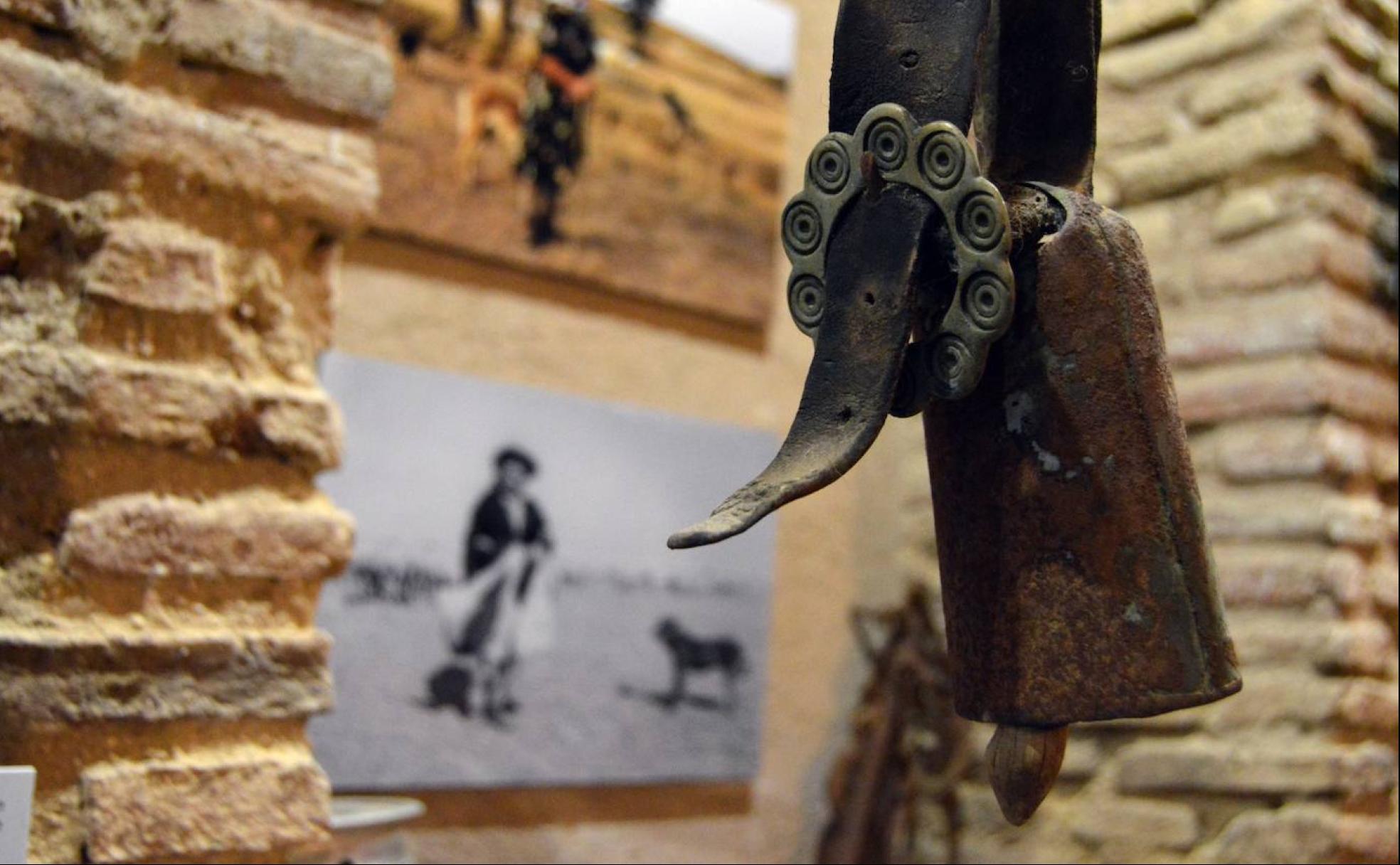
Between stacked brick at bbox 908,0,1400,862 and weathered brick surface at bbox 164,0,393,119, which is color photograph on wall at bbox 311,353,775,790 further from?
weathered brick surface at bbox 164,0,393,119

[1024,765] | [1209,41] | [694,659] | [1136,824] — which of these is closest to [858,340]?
[1024,765]

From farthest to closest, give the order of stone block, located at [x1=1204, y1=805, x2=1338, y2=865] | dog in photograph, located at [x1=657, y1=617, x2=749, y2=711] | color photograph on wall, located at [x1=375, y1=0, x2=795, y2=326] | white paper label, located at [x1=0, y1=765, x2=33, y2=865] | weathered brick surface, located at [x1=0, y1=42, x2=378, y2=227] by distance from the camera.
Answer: dog in photograph, located at [x1=657, y1=617, x2=749, y2=711]
color photograph on wall, located at [x1=375, y1=0, x2=795, y2=326]
stone block, located at [x1=1204, y1=805, x2=1338, y2=865]
weathered brick surface, located at [x1=0, y1=42, x2=378, y2=227]
white paper label, located at [x1=0, y1=765, x2=33, y2=865]

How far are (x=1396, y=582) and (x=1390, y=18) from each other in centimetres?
78

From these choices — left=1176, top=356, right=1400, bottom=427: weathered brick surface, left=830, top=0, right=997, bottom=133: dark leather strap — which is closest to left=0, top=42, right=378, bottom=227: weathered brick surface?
left=830, top=0, right=997, bottom=133: dark leather strap

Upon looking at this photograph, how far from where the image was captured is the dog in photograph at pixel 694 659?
225 cm

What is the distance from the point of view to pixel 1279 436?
5.61 ft

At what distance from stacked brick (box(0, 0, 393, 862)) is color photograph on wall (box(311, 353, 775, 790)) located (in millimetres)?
783

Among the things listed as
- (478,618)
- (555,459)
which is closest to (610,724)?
(478,618)

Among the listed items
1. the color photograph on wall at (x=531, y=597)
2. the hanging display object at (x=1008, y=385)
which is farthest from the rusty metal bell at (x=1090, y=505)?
the color photograph on wall at (x=531, y=597)

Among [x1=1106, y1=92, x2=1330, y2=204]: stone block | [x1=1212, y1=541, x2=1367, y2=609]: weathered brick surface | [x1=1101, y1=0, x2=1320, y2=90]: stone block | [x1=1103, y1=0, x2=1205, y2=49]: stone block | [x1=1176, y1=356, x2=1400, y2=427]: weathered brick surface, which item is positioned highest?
[x1=1103, y1=0, x2=1205, y2=49]: stone block

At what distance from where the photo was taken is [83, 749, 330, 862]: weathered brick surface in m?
1.00

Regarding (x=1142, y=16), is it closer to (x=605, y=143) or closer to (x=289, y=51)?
(x=605, y=143)

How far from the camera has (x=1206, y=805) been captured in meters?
1.70

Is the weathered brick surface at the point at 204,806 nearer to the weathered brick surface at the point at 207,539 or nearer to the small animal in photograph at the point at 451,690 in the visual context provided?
the weathered brick surface at the point at 207,539
